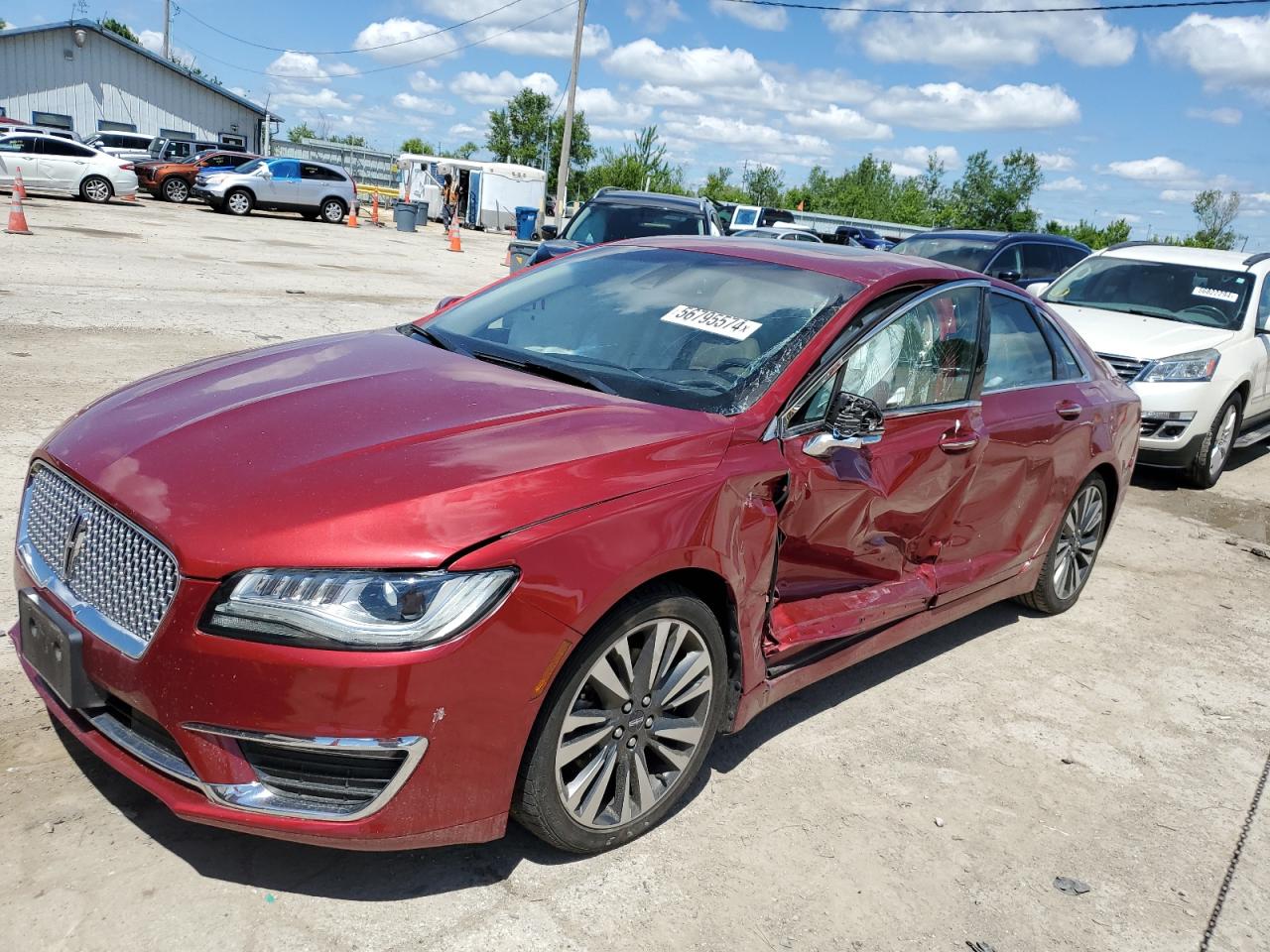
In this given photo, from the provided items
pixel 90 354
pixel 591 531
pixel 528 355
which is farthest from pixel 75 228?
pixel 591 531

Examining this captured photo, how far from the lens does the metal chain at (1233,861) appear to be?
3006 mm

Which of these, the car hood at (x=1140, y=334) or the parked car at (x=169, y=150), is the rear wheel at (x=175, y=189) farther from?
the car hood at (x=1140, y=334)

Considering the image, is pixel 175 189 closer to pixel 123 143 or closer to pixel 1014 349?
pixel 123 143

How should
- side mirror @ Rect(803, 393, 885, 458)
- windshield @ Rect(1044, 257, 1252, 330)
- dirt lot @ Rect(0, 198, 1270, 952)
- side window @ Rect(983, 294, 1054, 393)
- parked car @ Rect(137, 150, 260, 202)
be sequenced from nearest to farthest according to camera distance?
1. dirt lot @ Rect(0, 198, 1270, 952)
2. side mirror @ Rect(803, 393, 885, 458)
3. side window @ Rect(983, 294, 1054, 393)
4. windshield @ Rect(1044, 257, 1252, 330)
5. parked car @ Rect(137, 150, 260, 202)

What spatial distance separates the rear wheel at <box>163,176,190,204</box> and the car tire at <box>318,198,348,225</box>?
3.87 m

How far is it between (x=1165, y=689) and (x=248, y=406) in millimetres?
4038

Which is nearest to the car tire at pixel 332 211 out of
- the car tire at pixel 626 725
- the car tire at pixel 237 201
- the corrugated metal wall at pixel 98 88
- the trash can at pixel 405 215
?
the trash can at pixel 405 215

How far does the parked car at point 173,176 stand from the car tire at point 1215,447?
2773cm

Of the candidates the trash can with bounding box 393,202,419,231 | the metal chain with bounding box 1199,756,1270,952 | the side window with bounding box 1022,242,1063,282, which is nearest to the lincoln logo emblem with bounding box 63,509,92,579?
the metal chain with bounding box 1199,756,1270,952

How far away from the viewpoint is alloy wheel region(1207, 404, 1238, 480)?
338 inches

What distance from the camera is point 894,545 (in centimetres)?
380

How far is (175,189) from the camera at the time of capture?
30.4m

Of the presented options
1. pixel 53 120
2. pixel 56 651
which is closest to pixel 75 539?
pixel 56 651

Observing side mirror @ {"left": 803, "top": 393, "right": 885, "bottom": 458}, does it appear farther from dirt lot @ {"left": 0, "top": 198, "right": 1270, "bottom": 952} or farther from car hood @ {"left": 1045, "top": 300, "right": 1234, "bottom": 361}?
car hood @ {"left": 1045, "top": 300, "right": 1234, "bottom": 361}
